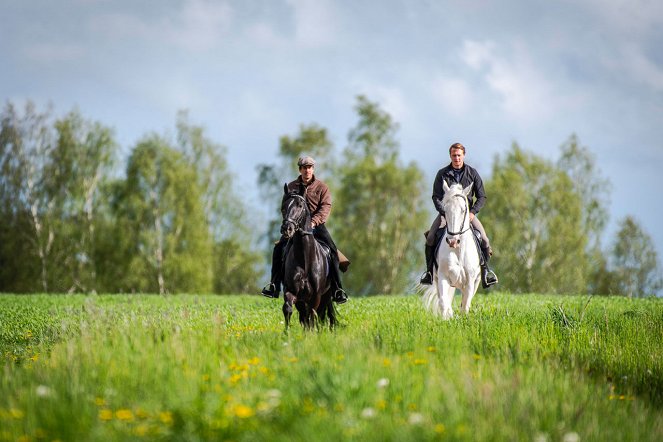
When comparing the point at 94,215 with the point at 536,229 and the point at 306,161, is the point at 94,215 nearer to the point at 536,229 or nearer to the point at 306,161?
the point at 536,229

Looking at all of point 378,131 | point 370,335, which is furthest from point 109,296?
point 378,131

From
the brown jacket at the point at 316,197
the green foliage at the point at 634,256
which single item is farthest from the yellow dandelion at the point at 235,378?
the green foliage at the point at 634,256

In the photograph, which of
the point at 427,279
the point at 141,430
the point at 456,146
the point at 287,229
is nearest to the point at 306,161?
the point at 287,229

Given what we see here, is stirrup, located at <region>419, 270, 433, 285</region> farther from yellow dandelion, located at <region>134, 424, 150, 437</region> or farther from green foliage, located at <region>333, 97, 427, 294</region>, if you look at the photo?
green foliage, located at <region>333, 97, 427, 294</region>

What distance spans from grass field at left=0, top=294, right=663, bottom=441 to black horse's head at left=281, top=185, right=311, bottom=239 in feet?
5.07

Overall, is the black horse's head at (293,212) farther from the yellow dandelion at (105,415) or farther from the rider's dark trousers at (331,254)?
the yellow dandelion at (105,415)

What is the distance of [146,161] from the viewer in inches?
1729

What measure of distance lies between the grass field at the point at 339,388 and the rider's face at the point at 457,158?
150 inches

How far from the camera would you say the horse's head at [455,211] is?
12195 mm

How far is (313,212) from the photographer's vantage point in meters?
11.2

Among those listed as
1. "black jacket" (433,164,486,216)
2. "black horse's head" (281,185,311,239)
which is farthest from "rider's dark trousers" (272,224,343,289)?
"black jacket" (433,164,486,216)

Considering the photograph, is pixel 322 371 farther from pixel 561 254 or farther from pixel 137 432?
pixel 561 254

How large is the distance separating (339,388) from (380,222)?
3936 cm

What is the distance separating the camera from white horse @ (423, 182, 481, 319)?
12.3m
